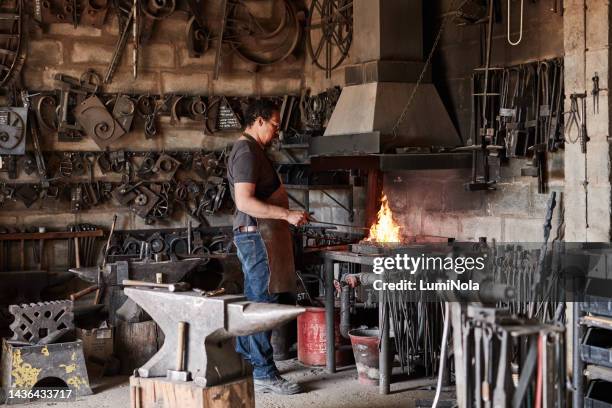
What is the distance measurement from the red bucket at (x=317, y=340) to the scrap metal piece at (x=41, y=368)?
4.63 ft

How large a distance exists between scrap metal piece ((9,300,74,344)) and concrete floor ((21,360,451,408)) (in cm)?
42

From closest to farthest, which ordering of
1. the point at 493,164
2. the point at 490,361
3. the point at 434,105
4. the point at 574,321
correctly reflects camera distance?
the point at 490,361
the point at 574,321
the point at 493,164
the point at 434,105

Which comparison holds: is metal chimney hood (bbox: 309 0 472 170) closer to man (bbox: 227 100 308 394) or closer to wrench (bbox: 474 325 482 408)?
man (bbox: 227 100 308 394)

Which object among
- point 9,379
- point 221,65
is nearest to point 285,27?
point 221,65

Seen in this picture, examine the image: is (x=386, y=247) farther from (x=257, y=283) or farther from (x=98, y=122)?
(x=98, y=122)

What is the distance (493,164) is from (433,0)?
138 cm

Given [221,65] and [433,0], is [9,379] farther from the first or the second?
[433,0]

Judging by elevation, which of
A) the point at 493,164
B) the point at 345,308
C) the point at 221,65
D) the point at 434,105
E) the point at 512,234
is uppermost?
the point at 221,65

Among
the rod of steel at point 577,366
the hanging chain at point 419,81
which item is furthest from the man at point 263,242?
the rod of steel at point 577,366

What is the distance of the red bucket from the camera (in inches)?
218

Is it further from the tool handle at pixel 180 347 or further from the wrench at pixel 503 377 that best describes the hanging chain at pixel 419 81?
the wrench at pixel 503 377

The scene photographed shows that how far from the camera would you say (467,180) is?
5.54 metres

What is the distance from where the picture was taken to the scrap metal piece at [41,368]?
487cm

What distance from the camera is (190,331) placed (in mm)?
3564
